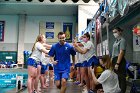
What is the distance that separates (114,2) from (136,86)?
200 centimetres

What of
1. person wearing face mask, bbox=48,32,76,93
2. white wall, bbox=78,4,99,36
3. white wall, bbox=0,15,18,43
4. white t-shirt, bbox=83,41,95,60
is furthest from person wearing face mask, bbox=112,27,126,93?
white wall, bbox=0,15,18,43

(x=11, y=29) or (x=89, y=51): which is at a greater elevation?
(x=11, y=29)

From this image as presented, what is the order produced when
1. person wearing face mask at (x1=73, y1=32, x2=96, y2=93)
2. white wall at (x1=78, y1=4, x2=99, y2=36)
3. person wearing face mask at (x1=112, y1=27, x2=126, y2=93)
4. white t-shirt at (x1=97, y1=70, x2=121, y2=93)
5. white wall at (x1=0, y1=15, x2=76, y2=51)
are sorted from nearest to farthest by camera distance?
white t-shirt at (x1=97, y1=70, x2=121, y2=93) → person wearing face mask at (x1=112, y1=27, x2=126, y2=93) → person wearing face mask at (x1=73, y1=32, x2=96, y2=93) → white wall at (x1=78, y1=4, x2=99, y2=36) → white wall at (x1=0, y1=15, x2=76, y2=51)

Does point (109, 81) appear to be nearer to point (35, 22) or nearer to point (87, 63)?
point (87, 63)

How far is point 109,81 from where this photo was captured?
476 cm

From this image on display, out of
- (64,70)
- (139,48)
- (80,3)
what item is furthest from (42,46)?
(80,3)

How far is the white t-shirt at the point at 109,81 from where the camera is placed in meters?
4.73

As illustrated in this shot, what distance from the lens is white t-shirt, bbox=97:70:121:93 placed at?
473 cm

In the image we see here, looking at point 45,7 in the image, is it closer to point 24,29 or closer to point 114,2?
point 24,29

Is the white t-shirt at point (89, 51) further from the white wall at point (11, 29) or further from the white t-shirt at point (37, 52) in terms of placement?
the white wall at point (11, 29)

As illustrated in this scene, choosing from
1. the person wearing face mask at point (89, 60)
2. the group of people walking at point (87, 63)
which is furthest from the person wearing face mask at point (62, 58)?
the person wearing face mask at point (89, 60)

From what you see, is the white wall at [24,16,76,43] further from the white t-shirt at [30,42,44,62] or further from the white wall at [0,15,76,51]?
the white t-shirt at [30,42,44,62]

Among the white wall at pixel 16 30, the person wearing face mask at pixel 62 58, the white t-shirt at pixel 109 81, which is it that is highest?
the white wall at pixel 16 30

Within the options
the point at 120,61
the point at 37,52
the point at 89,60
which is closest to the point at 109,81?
the point at 120,61
